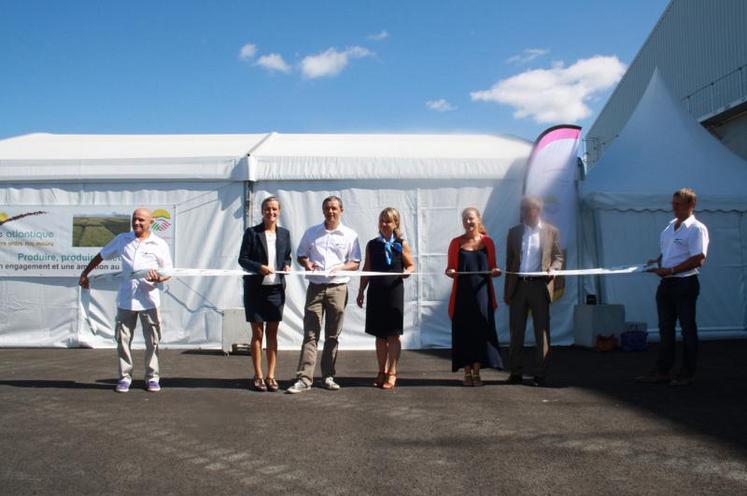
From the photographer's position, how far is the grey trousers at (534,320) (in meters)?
5.81

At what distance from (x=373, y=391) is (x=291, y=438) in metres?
1.67

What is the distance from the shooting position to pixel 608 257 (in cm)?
923

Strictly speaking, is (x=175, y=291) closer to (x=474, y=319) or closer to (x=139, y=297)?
(x=139, y=297)

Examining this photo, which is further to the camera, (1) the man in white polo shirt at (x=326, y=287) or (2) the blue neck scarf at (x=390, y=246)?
(2) the blue neck scarf at (x=390, y=246)

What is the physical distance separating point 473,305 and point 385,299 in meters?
0.80

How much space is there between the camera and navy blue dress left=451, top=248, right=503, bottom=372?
18.5 feet

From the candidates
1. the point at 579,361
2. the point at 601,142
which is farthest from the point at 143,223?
the point at 601,142

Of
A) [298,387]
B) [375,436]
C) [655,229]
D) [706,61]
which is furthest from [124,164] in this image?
[706,61]

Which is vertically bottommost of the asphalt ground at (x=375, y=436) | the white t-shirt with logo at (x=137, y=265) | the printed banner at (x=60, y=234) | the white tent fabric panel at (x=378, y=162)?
the asphalt ground at (x=375, y=436)

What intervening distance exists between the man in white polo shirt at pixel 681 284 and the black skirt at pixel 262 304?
3476 millimetres

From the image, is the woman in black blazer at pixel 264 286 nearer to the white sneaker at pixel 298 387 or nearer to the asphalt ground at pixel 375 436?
the white sneaker at pixel 298 387

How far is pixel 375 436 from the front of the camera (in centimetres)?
396

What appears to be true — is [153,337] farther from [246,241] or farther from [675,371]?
[675,371]

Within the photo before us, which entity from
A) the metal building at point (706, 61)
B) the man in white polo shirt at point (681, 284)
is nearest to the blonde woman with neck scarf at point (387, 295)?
the man in white polo shirt at point (681, 284)
